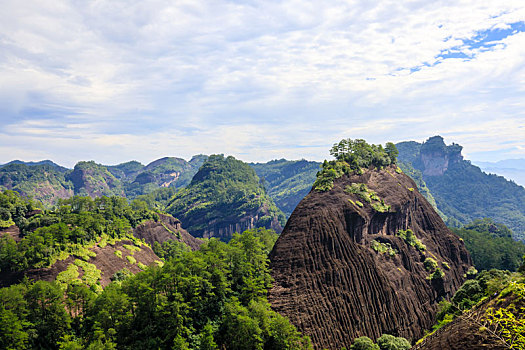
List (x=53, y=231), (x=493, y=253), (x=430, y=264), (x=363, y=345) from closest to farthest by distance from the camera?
(x=363, y=345) < (x=53, y=231) < (x=430, y=264) < (x=493, y=253)

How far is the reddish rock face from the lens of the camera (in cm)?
4531

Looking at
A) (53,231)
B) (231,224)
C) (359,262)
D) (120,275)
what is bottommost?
(231,224)

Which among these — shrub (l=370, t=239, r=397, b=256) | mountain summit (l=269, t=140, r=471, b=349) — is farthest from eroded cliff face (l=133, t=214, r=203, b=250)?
shrub (l=370, t=239, r=397, b=256)

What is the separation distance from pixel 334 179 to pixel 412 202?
2719 cm

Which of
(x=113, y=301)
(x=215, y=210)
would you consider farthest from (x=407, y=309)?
(x=215, y=210)

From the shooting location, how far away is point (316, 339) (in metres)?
42.6

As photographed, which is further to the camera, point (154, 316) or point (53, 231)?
point (53, 231)

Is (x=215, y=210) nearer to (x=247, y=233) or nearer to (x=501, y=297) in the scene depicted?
Result: (x=247, y=233)

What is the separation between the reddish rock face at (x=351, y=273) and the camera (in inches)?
1784

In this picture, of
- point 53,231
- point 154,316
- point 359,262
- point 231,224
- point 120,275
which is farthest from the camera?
point 231,224

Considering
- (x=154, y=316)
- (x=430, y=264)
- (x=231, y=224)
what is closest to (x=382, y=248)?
(x=430, y=264)

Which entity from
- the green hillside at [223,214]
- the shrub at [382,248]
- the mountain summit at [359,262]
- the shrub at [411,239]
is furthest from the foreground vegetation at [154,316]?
the green hillside at [223,214]

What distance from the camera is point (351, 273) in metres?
50.9

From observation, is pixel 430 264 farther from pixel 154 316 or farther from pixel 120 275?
pixel 120 275
